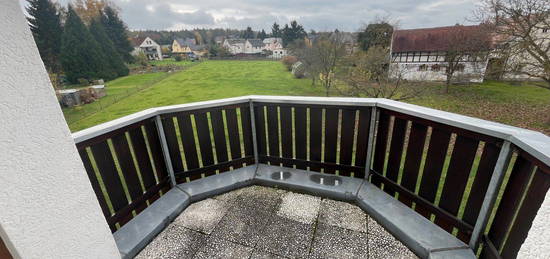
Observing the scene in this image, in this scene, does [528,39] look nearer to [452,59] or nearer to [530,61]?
[530,61]

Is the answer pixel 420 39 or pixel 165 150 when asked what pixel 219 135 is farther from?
pixel 420 39

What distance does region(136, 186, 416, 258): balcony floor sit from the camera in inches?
78.0

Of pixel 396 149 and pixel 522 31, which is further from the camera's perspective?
pixel 522 31

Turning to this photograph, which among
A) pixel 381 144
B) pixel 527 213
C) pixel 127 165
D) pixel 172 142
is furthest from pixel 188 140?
pixel 527 213

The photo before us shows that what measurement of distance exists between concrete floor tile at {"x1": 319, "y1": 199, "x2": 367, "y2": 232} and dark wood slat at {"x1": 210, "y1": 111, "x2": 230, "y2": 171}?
53.0 inches

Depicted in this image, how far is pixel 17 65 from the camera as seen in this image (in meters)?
0.95

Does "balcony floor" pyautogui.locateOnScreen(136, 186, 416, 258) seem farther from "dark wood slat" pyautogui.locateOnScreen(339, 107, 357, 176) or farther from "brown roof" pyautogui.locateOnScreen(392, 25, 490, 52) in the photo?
"brown roof" pyautogui.locateOnScreen(392, 25, 490, 52)

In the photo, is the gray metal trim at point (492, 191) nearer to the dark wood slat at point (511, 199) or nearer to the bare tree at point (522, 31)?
the dark wood slat at point (511, 199)

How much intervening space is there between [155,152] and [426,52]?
84.5 feet

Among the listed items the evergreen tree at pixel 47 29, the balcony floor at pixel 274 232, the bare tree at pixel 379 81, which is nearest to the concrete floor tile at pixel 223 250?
the balcony floor at pixel 274 232

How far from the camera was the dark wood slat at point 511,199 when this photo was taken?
4.59ft

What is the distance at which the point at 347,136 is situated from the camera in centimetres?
258

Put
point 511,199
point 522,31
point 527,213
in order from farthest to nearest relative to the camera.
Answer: point 522,31
point 511,199
point 527,213

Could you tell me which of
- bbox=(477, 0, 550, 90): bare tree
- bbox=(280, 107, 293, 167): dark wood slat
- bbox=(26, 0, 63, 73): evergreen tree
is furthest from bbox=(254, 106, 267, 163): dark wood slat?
bbox=(26, 0, 63, 73): evergreen tree
